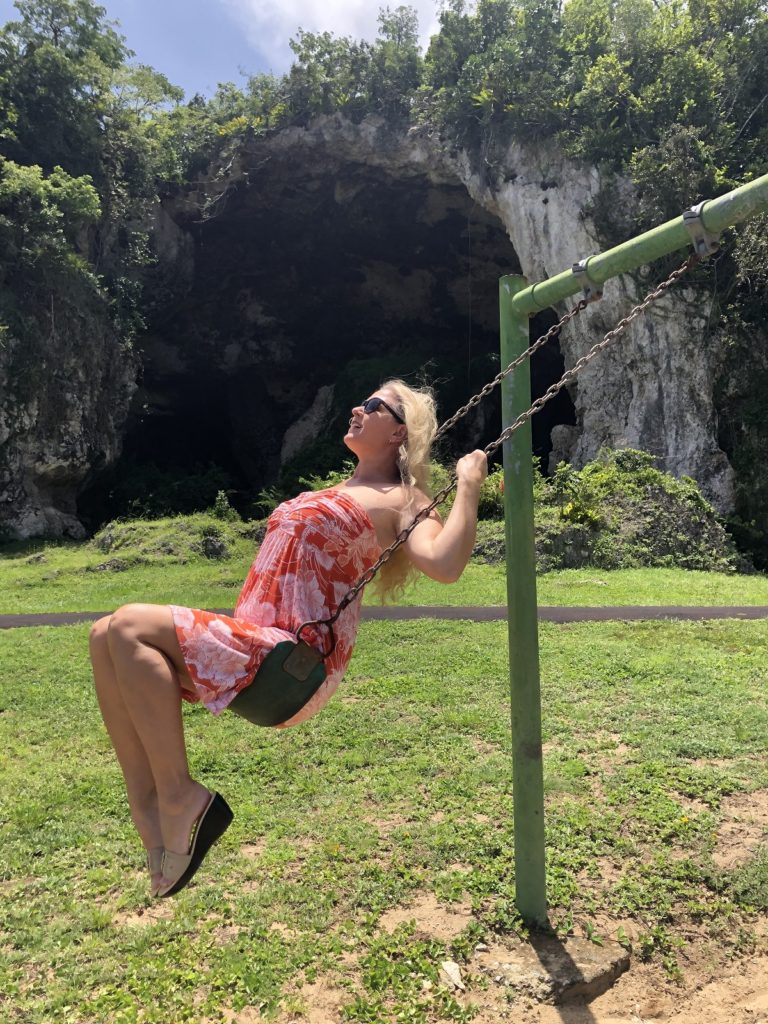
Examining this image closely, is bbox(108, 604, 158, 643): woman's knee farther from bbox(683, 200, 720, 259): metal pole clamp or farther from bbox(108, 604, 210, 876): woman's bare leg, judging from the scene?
bbox(683, 200, 720, 259): metal pole clamp

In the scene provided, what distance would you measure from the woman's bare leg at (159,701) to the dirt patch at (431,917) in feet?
4.31

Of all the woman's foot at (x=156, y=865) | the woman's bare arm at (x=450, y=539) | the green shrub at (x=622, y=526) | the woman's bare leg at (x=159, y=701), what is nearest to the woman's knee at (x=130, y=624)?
→ the woman's bare leg at (x=159, y=701)

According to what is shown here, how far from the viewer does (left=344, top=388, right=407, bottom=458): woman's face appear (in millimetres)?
2871

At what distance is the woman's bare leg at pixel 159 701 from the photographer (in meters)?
2.16

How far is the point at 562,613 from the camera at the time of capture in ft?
29.4

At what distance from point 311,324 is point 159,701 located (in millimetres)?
26976

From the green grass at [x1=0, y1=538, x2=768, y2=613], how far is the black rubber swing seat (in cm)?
789

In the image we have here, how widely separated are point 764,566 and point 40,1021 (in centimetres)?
1618

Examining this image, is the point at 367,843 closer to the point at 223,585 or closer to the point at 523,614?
the point at 523,614

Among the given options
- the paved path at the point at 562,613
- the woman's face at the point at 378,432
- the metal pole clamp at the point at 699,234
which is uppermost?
the metal pole clamp at the point at 699,234

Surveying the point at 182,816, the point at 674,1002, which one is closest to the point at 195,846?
the point at 182,816

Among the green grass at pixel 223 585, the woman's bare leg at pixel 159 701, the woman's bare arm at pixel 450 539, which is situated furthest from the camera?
the green grass at pixel 223 585

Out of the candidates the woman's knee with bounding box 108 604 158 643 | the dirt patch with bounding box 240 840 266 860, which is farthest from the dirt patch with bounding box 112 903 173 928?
the woman's knee with bounding box 108 604 158 643

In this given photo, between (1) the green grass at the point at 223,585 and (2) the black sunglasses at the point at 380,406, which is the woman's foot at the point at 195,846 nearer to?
(2) the black sunglasses at the point at 380,406
